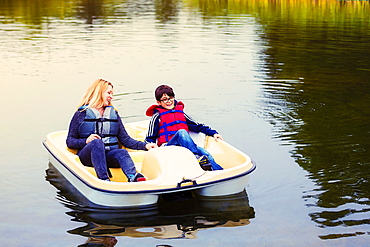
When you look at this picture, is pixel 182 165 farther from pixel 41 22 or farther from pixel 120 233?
pixel 41 22

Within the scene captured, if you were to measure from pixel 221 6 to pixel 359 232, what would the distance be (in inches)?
1023

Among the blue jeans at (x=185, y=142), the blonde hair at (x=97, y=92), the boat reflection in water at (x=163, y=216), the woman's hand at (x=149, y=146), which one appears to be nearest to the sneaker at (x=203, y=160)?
the blue jeans at (x=185, y=142)

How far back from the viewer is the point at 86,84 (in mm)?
11469

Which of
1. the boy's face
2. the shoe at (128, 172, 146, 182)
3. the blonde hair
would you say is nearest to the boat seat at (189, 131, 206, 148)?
the boy's face

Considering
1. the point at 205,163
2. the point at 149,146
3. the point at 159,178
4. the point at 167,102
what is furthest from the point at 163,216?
the point at 167,102

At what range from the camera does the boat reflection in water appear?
16.3 ft

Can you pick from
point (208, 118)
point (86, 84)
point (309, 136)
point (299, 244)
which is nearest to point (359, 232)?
point (299, 244)

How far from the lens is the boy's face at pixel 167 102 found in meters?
6.30

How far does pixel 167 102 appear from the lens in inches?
249

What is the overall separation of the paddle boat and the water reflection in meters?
0.74

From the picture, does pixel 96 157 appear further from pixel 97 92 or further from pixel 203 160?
pixel 203 160

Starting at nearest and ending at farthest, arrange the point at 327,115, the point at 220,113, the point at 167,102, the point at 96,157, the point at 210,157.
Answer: the point at 96,157
the point at 210,157
the point at 167,102
the point at 327,115
the point at 220,113

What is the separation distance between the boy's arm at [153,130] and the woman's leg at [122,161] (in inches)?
22.6

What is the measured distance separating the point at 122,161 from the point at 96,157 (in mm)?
241
